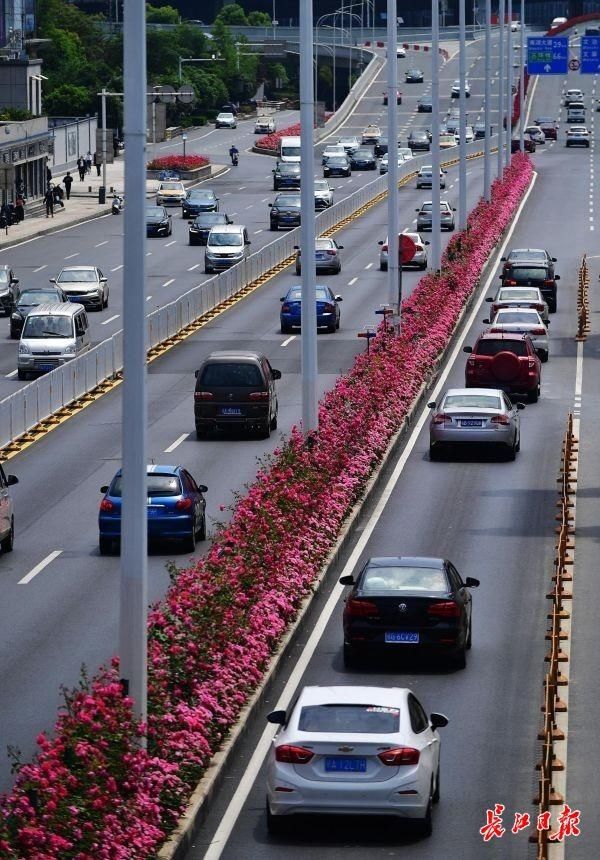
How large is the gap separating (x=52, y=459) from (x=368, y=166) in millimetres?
92602

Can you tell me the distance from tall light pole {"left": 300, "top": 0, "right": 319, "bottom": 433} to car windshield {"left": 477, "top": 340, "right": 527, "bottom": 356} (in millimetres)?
11999

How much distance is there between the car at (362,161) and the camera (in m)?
131

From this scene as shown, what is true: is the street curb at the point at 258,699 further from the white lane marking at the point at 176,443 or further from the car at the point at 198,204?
the car at the point at 198,204

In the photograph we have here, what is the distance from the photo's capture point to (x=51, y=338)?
53406 millimetres

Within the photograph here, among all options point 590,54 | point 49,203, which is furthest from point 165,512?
point 590,54

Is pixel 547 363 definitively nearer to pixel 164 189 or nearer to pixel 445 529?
pixel 445 529

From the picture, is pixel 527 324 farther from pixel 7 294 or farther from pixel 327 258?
pixel 327 258

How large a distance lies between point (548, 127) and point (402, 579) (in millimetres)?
129328

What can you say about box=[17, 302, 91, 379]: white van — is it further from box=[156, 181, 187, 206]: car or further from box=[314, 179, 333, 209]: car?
box=[156, 181, 187, 206]: car

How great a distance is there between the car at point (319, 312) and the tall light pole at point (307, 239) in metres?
24.1

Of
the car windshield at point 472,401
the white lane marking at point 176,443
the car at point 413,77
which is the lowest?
the white lane marking at point 176,443

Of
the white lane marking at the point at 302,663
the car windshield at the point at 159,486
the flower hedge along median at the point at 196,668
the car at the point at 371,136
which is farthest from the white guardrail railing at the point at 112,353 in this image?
the car at the point at 371,136

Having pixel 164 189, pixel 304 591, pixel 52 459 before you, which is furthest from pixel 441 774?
pixel 164 189

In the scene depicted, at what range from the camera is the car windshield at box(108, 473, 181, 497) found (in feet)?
103
